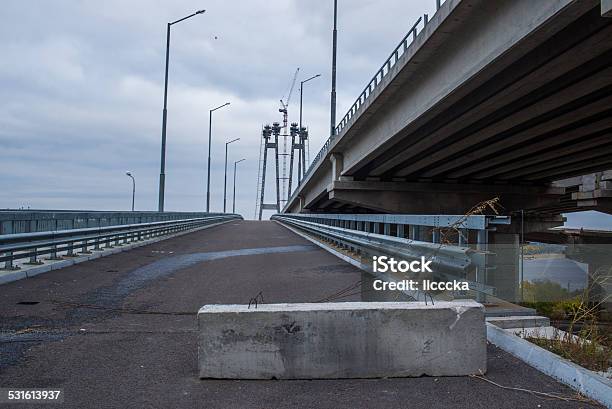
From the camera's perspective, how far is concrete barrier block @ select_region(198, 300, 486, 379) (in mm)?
4773

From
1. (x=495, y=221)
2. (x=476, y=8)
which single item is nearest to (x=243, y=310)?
(x=495, y=221)

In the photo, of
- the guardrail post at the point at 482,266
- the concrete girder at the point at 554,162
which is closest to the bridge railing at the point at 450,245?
the guardrail post at the point at 482,266

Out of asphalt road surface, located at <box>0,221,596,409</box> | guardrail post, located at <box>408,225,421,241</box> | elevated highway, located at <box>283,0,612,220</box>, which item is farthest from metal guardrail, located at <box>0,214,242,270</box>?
elevated highway, located at <box>283,0,612,220</box>

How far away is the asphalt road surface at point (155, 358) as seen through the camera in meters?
4.28

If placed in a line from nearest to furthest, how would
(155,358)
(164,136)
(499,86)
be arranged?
1. (155,358)
2. (499,86)
3. (164,136)

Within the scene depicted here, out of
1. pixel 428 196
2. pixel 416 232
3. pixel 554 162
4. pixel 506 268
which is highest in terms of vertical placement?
pixel 554 162

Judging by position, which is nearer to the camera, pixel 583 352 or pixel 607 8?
pixel 583 352

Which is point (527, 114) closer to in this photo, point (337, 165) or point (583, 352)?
point (583, 352)

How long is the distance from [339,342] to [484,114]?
16.8 m

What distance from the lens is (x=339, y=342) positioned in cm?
480

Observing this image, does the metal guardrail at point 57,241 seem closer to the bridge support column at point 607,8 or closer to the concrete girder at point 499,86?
the concrete girder at point 499,86

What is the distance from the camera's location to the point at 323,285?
10.1 metres

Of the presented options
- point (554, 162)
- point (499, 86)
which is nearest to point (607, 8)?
point (499, 86)

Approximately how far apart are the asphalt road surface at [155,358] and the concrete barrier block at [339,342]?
0.38 ft
